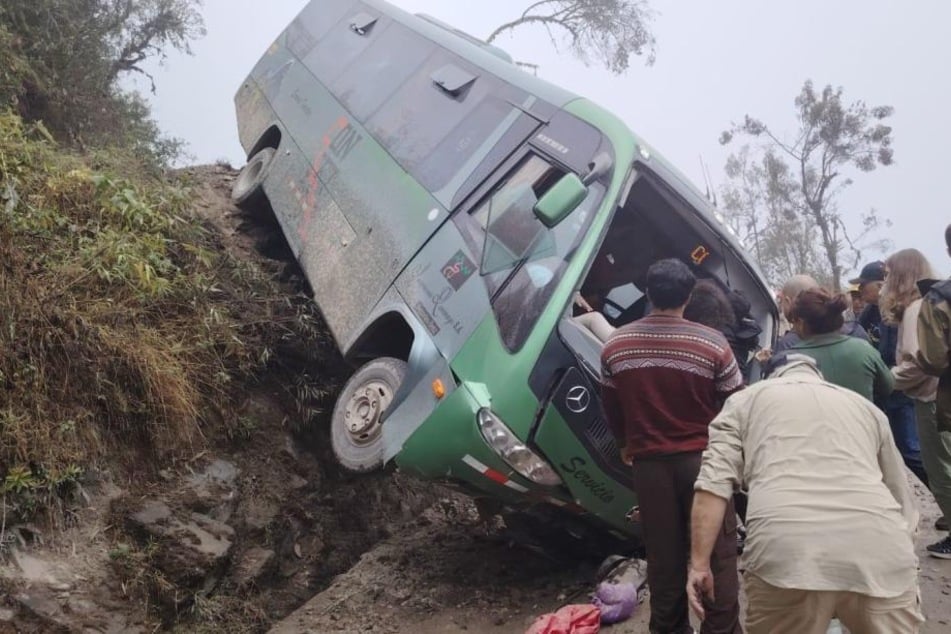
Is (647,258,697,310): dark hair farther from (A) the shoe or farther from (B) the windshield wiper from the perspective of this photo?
(A) the shoe

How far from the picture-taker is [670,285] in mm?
2941

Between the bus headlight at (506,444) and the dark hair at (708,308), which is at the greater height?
the dark hair at (708,308)

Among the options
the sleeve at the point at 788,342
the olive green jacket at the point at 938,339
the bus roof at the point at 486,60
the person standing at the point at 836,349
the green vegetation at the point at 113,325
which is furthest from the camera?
the bus roof at the point at 486,60

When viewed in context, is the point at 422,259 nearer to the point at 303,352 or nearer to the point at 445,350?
the point at 445,350

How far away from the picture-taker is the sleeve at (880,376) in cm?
353

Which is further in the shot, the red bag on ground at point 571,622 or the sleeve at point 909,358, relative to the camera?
the sleeve at point 909,358

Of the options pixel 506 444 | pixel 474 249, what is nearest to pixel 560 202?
pixel 474 249

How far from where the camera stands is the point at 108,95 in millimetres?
9148

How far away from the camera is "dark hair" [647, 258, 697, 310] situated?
2941 mm

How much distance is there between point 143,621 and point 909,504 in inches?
129

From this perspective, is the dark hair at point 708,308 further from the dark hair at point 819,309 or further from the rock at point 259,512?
the rock at point 259,512

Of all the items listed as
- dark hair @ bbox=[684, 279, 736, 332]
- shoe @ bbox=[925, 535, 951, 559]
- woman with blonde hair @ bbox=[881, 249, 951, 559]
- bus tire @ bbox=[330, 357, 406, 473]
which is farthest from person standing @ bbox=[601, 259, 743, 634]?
shoe @ bbox=[925, 535, 951, 559]

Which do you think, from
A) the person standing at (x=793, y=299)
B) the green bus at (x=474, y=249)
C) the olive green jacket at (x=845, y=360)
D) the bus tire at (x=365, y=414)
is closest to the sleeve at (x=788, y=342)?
the person standing at (x=793, y=299)

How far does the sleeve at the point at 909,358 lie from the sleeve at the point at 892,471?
1446 mm
